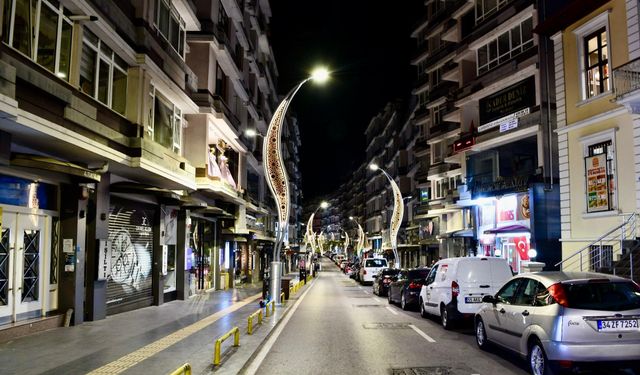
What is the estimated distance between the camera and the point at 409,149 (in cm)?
7081

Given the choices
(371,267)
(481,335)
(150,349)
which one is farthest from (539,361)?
(371,267)

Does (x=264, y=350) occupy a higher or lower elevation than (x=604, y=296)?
lower

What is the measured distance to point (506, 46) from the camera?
32594 mm

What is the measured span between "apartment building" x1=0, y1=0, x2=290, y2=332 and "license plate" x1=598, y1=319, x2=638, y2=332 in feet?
33.2

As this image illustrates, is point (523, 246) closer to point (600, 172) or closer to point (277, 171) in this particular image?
point (600, 172)

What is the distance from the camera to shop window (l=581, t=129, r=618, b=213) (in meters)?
18.3

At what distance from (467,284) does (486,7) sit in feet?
85.3

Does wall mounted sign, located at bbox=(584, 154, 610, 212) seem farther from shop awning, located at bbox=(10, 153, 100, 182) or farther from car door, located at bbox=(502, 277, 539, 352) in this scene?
shop awning, located at bbox=(10, 153, 100, 182)

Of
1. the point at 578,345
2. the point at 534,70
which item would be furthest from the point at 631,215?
the point at 534,70

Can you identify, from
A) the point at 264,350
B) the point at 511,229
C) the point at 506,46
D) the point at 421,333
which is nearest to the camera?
the point at 264,350

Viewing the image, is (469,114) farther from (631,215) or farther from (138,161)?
(138,161)

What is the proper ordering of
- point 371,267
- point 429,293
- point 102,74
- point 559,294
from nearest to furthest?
1. point 559,294
2. point 102,74
3. point 429,293
4. point 371,267

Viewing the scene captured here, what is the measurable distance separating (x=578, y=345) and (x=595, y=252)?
40.3 ft

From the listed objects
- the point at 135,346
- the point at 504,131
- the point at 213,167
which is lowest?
the point at 135,346
